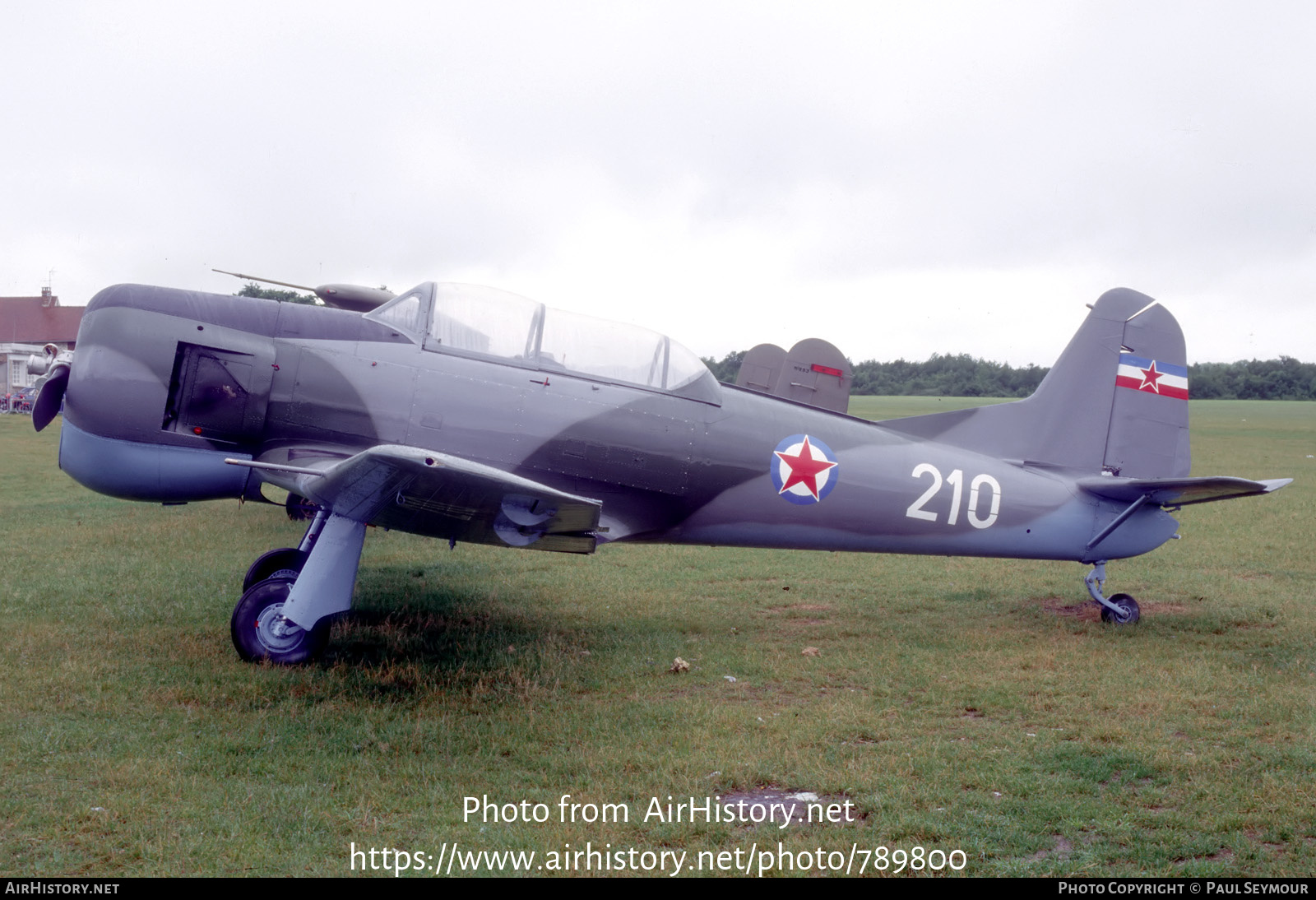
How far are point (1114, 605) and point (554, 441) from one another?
4585 millimetres

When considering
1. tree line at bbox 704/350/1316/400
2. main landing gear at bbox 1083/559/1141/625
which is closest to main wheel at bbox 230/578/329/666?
main landing gear at bbox 1083/559/1141/625

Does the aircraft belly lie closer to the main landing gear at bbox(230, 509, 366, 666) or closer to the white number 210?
the main landing gear at bbox(230, 509, 366, 666)

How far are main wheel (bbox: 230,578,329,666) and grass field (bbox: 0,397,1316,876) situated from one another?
15 cm

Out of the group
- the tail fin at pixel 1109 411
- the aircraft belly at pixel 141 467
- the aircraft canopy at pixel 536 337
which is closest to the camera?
the aircraft belly at pixel 141 467

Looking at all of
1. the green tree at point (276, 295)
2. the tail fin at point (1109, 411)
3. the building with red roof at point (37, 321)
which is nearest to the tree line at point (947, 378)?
the green tree at point (276, 295)

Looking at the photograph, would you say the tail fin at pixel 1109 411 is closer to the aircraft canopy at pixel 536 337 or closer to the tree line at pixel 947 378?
the aircraft canopy at pixel 536 337

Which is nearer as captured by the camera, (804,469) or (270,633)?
(270,633)

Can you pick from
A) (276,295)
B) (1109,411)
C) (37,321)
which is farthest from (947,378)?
(37,321)

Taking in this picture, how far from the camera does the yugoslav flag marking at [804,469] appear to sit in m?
6.31

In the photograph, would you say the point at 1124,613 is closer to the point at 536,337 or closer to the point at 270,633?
the point at 536,337

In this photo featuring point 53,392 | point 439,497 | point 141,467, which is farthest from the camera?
point 53,392

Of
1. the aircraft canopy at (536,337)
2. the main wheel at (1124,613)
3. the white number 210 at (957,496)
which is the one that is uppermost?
the aircraft canopy at (536,337)

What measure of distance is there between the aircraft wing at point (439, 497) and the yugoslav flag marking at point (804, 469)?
155cm

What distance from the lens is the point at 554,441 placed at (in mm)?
5770
